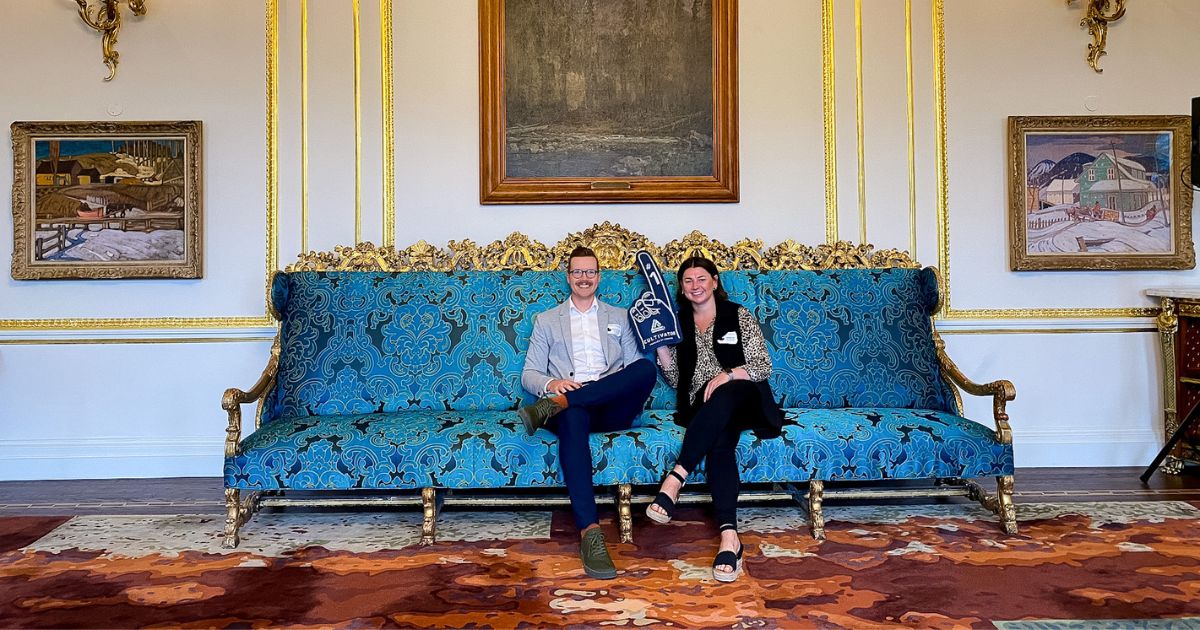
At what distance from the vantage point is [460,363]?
4016 millimetres

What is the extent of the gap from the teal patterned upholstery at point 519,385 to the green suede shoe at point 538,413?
0.12 metres

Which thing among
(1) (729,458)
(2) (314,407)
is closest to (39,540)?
(2) (314,407)

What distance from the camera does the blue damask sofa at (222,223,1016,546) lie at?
334cm

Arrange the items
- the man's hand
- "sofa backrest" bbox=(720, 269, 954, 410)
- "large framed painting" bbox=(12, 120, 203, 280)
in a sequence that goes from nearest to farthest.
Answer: the man's hand
"sofa backrest" bbox=(720, 269, 954, 410)
"large framed painting" bbox=(12, 120, 203, 280)

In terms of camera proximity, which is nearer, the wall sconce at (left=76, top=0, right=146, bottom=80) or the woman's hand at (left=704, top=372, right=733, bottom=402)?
the woman's hand at (left=704, top=372, right=733, bottom=402)

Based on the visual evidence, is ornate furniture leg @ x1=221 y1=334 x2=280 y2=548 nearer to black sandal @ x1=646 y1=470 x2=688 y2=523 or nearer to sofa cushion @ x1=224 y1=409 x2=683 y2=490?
sofa cushion @ x1=224 y1=409 x2=683 y2=490

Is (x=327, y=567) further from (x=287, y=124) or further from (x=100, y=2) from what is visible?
(x=100, y=2)

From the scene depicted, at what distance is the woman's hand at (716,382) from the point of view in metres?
3.47

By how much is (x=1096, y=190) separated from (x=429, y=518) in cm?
414

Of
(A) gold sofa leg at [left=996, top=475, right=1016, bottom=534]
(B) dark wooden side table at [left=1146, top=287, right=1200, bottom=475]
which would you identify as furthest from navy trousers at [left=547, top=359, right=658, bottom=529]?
(B) dark wooden side table at [left=1146, top=287, right=1200, bottom=475]

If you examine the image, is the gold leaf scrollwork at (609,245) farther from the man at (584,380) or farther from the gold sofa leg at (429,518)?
the gold sofa leg at (429,518)

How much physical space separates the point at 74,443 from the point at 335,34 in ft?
9.17

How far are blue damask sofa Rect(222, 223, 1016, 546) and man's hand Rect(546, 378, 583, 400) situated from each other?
0.21m

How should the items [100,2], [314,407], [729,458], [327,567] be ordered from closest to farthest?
[327,567], [729,458], [314,407], [100,2]
